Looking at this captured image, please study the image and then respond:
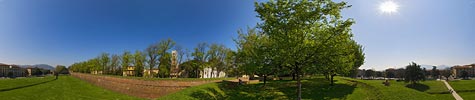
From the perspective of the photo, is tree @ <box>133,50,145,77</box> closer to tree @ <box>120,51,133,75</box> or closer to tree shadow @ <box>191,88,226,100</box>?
tree @ <box>120,51,133,75</box>

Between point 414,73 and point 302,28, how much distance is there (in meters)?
50.7

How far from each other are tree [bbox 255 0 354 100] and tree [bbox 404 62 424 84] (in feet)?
154

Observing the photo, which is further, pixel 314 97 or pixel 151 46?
pixel 151 46

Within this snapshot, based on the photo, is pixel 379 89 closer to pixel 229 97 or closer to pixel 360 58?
pixel 360 58

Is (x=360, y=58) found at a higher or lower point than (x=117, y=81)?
higher

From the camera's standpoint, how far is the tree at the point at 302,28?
19.4 m

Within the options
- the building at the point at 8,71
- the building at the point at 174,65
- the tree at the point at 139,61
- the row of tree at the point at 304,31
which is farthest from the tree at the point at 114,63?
the row of tree at the point at 304,31

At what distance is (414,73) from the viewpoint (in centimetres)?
5569

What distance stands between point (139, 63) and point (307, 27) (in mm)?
75103

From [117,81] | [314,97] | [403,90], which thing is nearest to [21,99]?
[117,81]

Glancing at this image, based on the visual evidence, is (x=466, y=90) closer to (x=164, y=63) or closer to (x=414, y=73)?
(x=414, y=73)

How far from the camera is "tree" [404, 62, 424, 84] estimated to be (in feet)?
182

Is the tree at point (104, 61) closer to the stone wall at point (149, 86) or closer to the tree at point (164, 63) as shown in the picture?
the tree at point (164, 63)

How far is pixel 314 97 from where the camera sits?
26375mm
